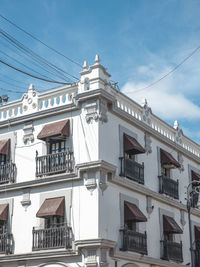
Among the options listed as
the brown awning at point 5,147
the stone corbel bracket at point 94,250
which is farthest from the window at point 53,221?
the brown awning at point 5,147

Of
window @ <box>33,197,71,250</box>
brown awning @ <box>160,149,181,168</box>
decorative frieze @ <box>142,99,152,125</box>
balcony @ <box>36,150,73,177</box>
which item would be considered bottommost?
window @ <box>33,197,71,250</box>

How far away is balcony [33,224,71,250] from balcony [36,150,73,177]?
2.30m

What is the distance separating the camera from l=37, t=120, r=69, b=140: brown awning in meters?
21.5

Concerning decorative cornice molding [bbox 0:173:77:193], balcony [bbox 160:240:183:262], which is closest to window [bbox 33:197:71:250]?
decorative cornice molding [bbox 0:173:77:193]

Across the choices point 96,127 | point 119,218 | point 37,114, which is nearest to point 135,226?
point 119,218

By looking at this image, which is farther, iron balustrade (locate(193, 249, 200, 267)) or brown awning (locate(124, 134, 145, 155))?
iron balustrade (locate(193, 249, 200, 267))

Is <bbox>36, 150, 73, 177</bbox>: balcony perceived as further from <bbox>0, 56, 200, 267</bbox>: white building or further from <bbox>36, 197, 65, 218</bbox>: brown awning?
<bbox>36, 197, 65, 218</bbox>: brown awning

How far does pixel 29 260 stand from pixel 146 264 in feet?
16.8

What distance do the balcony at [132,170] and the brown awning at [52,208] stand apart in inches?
114

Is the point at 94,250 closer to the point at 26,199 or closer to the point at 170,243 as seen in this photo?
the point at 26,199

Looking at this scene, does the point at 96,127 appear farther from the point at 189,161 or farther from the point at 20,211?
the point at 189,161

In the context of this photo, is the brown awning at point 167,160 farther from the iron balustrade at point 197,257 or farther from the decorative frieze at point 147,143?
the iron balustrade at point 197,257

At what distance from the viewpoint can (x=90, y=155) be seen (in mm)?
20766

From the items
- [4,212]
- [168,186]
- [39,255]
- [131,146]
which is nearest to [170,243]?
[168,186]
